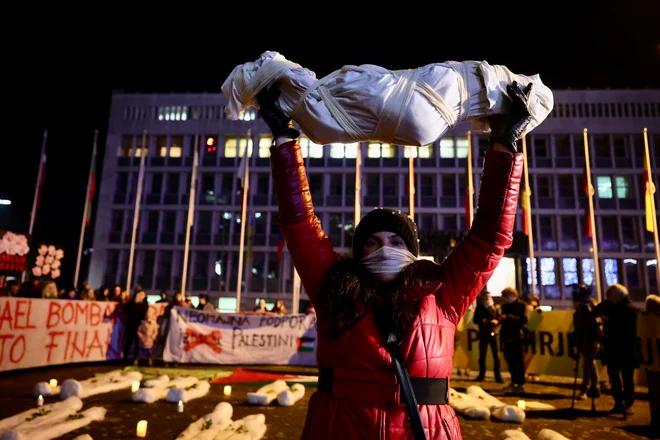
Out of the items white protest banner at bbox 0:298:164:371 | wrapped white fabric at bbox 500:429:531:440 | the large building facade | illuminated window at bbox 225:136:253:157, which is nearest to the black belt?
wrapped white fabric at bbox 500:429:531:440

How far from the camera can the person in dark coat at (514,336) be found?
970 cm

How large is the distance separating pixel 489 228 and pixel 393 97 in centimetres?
71

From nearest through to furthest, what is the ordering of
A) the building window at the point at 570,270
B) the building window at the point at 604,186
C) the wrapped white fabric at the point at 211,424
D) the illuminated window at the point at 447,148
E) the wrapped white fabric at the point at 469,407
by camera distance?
the wrapped white fabric at the point at 211,424, the wrapped white fabric at the point at 469,407, the building window at the point at 570,270, the building window at the point at 604,186, the illuminated window at the point at 447,148

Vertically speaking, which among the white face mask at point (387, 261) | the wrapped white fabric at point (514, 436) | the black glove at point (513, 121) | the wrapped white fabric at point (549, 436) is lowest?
the wrapped white fabric at point (514, 436)

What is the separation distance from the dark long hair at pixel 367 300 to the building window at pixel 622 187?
45223 millimetres

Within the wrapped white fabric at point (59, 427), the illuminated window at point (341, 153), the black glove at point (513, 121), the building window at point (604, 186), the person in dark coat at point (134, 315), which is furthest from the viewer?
the illuminated window at point (341, 153)

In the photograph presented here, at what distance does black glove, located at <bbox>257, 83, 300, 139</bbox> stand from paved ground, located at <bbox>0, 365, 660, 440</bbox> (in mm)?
4495

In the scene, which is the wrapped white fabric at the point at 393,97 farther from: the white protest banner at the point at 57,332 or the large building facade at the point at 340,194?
the large building facade at the point at 340,194

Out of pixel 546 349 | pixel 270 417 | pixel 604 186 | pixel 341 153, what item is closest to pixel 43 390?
pixel 270 417

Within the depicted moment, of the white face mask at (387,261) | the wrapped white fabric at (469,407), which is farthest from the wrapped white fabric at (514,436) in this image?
the white face mask at (387,261)

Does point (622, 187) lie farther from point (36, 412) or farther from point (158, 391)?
point (36, 412)

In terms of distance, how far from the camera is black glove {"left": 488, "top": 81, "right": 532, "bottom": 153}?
6.61 feet

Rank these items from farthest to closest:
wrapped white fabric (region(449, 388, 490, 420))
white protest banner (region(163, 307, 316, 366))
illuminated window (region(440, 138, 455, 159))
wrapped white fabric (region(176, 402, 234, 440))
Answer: illuminated window (region(440, 138, 455, 159))
white protest banner (region(163, 307, 316, 366))
wrapped white fabric (region(449, 388, 490, 420))
wrapped white fabric (region(176, 402, 234, 440))

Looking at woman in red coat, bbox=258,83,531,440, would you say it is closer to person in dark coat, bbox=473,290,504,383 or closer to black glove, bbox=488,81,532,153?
black glove, bbox=488,81,532,153
